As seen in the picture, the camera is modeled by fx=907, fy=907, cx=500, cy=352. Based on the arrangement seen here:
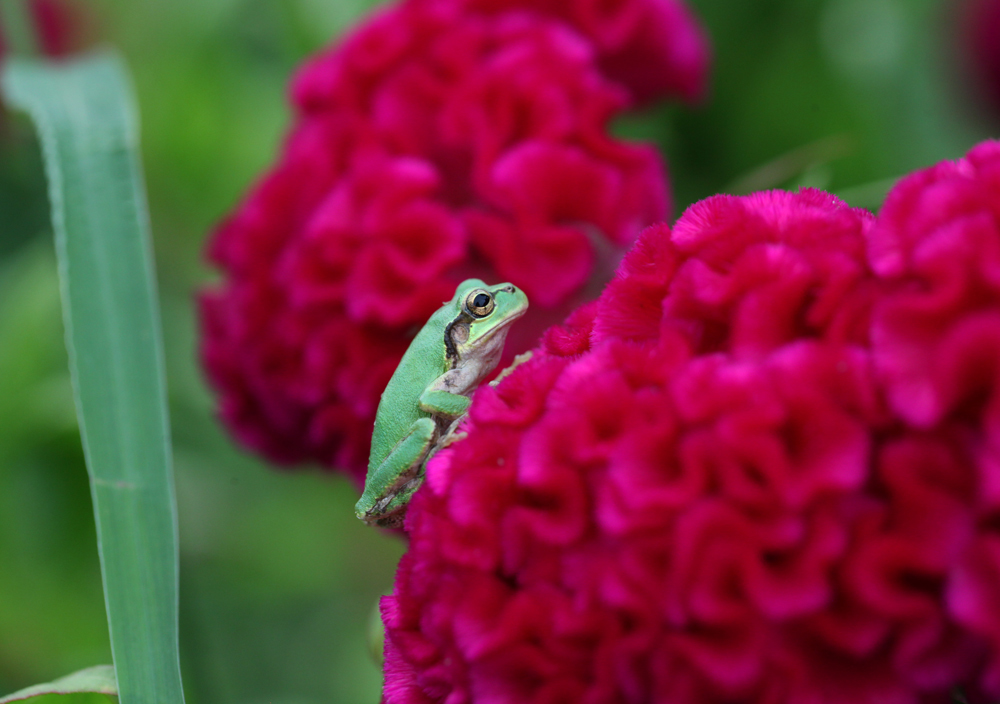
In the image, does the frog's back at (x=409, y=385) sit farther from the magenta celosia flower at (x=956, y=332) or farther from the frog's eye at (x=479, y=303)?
the magenta celosia flower at (x=956, y=332)

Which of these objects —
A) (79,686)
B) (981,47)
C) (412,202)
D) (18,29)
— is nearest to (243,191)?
(18,29)

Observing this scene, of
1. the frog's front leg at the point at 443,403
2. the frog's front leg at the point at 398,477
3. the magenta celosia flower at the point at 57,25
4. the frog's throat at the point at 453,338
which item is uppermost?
the magenta celosia flower at the point at 57,25

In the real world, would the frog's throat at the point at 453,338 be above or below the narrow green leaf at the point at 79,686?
above

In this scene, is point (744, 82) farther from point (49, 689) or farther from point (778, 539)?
point (49, 689)

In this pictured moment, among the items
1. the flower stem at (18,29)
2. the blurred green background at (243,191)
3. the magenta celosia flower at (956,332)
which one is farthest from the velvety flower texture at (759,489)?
the flower stem at (18,29)

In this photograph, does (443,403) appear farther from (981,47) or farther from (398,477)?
(981,47)

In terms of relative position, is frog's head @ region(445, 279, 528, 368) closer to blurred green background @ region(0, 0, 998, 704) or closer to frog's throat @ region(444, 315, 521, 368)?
frog's throat @ region(444, 315, 521, 368)

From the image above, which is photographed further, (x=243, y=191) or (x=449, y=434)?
(x=243, y=191)

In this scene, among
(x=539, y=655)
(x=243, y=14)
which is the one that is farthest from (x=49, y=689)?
(x=243, y=14)
